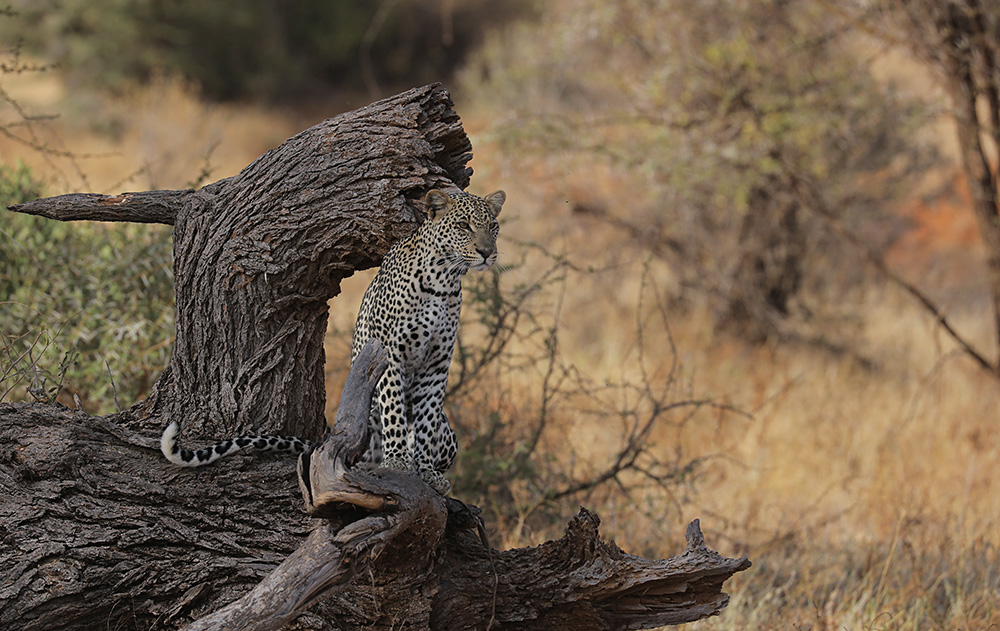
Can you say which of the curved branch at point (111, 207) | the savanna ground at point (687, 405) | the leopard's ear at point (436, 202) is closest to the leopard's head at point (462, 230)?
the leopard's ear at point (436, 202)

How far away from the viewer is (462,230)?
333 centimetres

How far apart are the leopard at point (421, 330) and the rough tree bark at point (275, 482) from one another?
0.33ft

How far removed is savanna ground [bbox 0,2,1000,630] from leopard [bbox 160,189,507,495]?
0.36m

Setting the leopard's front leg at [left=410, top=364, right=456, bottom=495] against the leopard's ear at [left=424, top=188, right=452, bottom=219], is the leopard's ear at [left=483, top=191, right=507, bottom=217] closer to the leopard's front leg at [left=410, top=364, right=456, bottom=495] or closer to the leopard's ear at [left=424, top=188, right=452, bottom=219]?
the leopard's ear at [left=424, top=188, right=452, bottom=219]

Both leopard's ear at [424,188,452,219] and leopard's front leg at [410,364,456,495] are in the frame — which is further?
leopard's front leg at [410,364,456,495]

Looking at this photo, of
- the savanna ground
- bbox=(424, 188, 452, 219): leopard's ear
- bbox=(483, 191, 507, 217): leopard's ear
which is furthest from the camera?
the savanna ground

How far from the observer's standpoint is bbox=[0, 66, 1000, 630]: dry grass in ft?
15.8

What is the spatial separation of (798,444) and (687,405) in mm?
932

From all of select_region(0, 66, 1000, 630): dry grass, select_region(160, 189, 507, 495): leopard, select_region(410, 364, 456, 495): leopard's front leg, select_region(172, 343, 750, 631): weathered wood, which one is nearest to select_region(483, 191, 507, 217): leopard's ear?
select_region(160, 189, 507, 495): leopard

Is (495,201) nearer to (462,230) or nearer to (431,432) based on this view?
(462,230)

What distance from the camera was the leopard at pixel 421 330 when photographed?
3.34 m

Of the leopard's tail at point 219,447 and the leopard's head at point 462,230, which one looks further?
the leopard's head at point 462,230

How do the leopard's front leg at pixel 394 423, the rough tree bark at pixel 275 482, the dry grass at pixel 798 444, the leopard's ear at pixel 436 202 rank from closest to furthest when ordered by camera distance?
1. the rough tree bark at pixel 275 482
2. the leopard's ear at pixel 436 202
3. the leopard's front leg at pixel 394 423
4. the dry grass at pixel 798 444

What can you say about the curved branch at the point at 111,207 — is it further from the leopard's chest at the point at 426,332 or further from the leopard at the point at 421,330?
the leopard's chest at the point at 426,332
